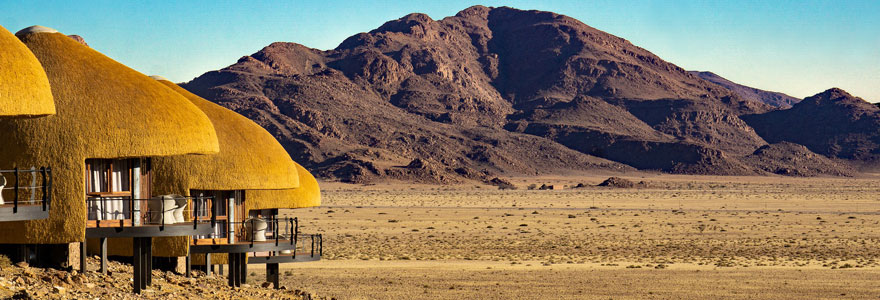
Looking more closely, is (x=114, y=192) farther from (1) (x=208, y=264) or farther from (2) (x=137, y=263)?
(1) (x=208, y=264)

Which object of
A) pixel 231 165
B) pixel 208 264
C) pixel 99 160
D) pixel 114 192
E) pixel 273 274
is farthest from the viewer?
pixel 273 274

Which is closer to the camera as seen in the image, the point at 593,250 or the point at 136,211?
the point at 136,211

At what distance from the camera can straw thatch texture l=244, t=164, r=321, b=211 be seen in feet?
97.7

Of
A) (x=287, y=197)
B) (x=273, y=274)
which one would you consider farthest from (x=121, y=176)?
(x=273, y=274)

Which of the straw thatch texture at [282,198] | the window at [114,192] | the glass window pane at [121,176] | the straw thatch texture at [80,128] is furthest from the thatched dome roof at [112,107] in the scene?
the straw thatch texture at [282,198]

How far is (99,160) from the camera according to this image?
21.3 m

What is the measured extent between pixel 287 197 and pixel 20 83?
48.2 ft

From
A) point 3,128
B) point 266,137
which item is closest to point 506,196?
point 266,137

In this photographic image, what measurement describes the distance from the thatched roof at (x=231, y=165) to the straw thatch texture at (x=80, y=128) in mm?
2719

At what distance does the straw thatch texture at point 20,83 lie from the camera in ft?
52.6

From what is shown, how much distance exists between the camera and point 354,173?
6191 inches

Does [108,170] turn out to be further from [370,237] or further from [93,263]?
[370,237]

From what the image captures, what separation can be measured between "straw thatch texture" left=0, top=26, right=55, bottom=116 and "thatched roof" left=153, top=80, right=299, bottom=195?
23.4 ft

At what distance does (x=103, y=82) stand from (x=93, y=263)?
18.7 feet
